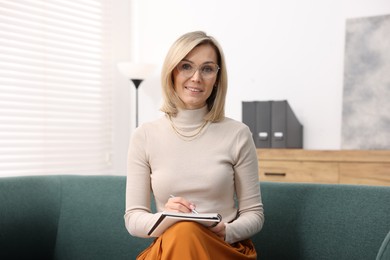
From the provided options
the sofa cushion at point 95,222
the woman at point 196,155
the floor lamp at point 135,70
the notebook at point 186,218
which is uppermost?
the floor lamp at point 135,70

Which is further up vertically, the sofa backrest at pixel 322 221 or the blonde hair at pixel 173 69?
the blonde hair at pixel 173 69

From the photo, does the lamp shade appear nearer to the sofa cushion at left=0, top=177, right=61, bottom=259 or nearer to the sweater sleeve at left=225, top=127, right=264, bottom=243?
the sofa cushion at left=0, top=177, right=61, bottom=259

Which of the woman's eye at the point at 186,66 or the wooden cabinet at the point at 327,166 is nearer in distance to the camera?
the woman's eye at the point at 186,66

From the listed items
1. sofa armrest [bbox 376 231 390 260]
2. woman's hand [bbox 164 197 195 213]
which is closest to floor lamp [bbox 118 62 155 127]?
woman's hand [bbox 164 197 195 213]

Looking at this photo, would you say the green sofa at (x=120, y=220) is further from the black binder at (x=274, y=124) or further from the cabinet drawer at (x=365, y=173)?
the black binder at (x=274, y=124)

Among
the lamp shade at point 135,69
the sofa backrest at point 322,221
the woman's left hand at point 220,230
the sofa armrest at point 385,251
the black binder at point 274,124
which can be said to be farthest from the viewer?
the lamp shade at point 135,69

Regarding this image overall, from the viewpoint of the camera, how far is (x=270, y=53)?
178 inches

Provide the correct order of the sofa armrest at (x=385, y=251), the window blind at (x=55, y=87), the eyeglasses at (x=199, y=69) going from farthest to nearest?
the window blind at (x=55, y=87), the eyeglasses at (x=199, y=69), the sofa armrest at (x=385, y=251)

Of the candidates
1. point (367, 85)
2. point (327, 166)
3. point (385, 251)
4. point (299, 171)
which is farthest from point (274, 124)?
point (385, 251)

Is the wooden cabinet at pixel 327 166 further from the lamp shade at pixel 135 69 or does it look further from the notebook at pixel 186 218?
the notebook at pixel 186 218

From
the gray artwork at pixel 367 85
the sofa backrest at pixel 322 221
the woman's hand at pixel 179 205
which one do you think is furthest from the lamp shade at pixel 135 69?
the woman's hand at pixel 179 205

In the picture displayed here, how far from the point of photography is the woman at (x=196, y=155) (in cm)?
197

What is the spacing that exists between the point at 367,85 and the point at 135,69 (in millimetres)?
1969

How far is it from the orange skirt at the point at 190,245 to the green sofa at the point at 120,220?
1.14ft
